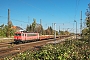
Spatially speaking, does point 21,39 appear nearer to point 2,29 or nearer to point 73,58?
point 73,58

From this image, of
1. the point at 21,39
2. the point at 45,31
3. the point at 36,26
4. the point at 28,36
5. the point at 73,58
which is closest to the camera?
the point at 73,58

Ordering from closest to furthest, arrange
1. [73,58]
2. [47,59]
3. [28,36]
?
[47,59]
[73,58]
[28,36]

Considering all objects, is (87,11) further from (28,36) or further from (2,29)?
(2,29)

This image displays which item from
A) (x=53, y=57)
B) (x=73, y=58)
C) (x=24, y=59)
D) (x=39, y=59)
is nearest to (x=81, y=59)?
(x=73, y=58)

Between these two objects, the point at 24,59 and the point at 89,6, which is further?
the point at 89,6

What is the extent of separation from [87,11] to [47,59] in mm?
10753

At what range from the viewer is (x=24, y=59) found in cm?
764

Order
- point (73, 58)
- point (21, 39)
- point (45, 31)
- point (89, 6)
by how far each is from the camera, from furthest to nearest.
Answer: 1. point (45, 31)
2. point (21, 39)
3. point (89, 6)
4. point (73, 58)

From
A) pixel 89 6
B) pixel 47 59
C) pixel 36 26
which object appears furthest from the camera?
pixel 36 26

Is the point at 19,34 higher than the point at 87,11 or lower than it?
lower

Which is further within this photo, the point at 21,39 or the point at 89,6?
the point at 21,39

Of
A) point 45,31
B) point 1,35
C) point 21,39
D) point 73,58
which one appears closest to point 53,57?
point 73,58

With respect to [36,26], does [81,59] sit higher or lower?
lower

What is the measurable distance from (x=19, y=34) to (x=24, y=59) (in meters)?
28.0
